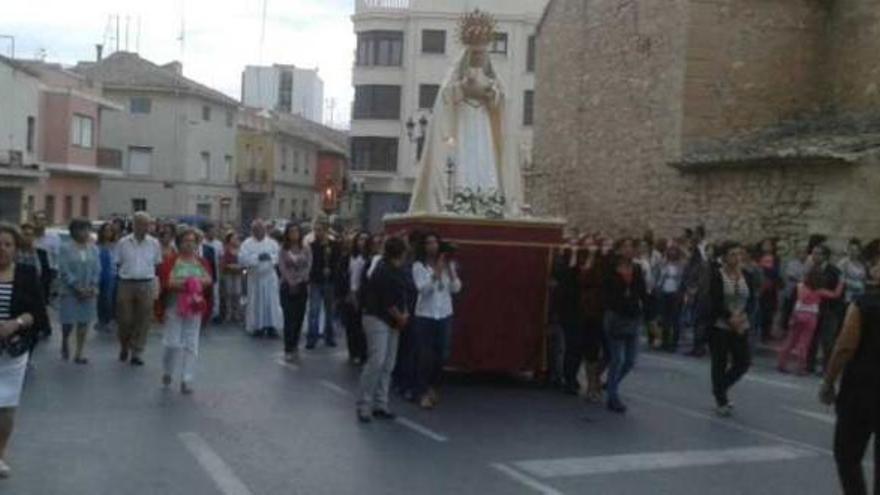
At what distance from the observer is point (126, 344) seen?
15617mm

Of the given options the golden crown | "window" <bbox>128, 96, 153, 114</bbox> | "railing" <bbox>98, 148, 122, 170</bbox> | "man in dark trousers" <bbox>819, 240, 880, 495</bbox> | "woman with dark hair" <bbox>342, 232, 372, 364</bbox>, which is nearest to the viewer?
"man in dark trousers" <bbox>819, 240, 880, 495</bbox>

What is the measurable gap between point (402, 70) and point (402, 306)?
50.8 meters

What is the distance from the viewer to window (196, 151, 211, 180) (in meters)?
68.2

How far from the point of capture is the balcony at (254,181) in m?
74.2

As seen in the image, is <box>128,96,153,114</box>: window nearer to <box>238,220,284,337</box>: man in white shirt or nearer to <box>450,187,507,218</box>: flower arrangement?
<box>238,220,284,337</box>: man in white shirt

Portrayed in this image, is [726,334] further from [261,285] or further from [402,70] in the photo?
[402,70]

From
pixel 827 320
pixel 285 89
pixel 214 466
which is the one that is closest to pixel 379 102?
pixel 827 320

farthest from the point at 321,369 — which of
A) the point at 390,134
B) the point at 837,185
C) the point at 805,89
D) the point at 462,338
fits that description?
the point at 390,134

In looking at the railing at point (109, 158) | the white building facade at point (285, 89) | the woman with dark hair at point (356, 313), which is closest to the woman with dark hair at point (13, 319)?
the woman with dark hair at point (356, 313)

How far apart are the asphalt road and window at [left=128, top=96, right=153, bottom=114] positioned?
51763mm

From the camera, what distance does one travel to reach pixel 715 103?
2827 cm

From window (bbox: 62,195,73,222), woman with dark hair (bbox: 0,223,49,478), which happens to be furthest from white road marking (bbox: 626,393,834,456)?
window (bbox: 62,195,73,222)

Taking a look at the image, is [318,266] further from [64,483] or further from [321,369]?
[64,483]

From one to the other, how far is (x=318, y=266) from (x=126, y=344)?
351 cm
